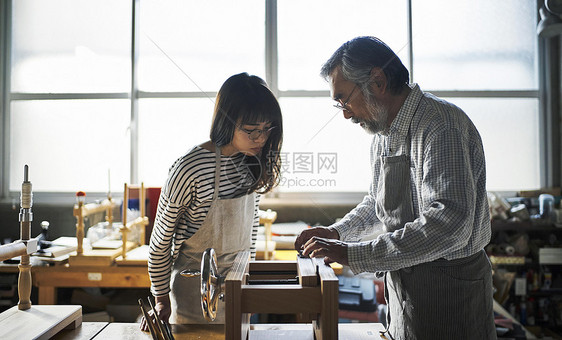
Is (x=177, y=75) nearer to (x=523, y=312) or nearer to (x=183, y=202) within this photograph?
(x=183, y=202)

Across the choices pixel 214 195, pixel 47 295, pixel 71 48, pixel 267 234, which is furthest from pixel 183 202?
pixel 71 48

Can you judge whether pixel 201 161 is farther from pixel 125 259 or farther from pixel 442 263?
pixel 125 259

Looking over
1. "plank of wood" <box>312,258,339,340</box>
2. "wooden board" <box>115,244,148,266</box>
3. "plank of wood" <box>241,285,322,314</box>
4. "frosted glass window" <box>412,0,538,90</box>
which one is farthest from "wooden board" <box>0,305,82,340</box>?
"frosted glass window" <box>412,0,538,90</box>

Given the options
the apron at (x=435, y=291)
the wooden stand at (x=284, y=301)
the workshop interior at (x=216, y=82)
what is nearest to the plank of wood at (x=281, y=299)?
the wooden stand at (x=284, y=301)

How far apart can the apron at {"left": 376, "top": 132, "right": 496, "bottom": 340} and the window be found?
68.0 inches

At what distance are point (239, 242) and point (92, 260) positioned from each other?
1171 millimetres

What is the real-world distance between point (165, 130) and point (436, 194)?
223cm

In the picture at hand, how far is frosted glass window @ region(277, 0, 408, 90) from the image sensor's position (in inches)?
108

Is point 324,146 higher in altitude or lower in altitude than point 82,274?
higher

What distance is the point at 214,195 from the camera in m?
1.28

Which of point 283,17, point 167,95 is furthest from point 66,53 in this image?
point 283,17

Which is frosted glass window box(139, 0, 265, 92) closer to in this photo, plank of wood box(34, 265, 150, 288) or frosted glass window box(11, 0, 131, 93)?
frosted glass window box(11, 0, 131, 93)

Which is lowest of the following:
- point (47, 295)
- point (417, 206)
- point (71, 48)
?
point (47, 295)

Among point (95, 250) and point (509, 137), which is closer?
point (95, 250)
